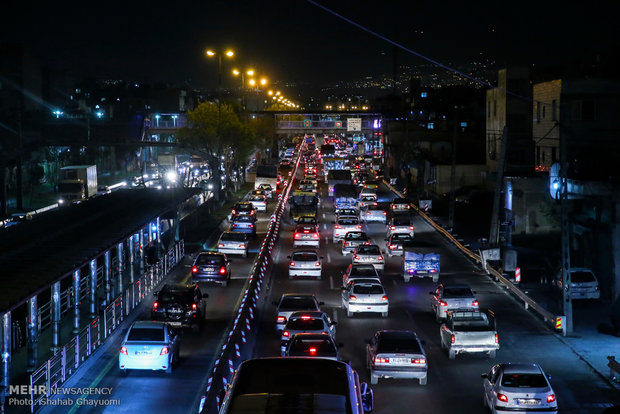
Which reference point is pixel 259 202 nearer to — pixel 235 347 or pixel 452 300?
pixel 452 300

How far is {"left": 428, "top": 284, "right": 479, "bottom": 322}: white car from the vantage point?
29328 millimetres

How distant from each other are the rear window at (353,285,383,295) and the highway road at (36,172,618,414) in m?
0.99

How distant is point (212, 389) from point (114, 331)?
9983mm

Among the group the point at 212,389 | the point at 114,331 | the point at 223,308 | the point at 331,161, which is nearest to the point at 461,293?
the point at 223,308

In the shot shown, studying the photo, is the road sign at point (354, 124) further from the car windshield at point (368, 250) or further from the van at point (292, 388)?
the van at point (292, 388)

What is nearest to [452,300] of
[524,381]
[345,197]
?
[524,381]

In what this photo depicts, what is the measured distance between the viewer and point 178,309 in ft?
90.0

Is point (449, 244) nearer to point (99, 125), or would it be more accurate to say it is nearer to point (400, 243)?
point (400, 243)

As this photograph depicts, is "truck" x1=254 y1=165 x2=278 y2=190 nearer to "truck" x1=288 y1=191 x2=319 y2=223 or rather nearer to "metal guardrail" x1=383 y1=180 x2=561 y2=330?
"truck" x1=288 y1=191 x2=319 y2=223

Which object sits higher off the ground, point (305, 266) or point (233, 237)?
point (233, 237)

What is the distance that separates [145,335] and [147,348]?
0.40m

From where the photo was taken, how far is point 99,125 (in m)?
128

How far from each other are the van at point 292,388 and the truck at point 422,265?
89.4 feet

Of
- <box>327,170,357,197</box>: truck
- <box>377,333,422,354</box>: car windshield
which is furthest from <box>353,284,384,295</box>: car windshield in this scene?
<box>327,170,357,197</box>: truck
